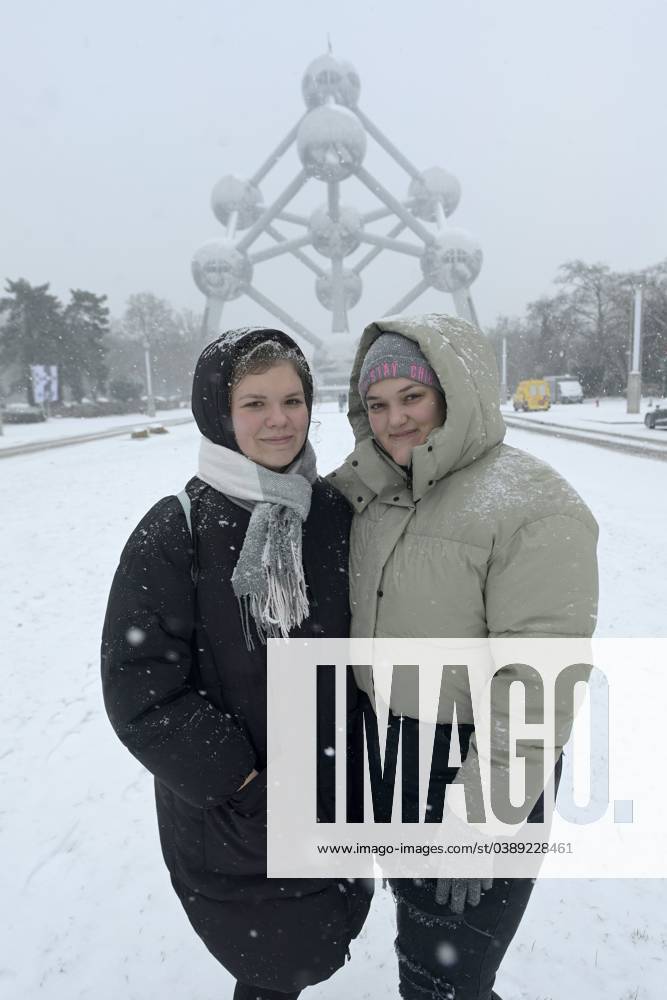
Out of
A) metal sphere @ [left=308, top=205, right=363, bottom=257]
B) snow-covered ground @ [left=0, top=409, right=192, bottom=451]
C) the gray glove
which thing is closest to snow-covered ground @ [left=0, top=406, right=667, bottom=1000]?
the gray glove

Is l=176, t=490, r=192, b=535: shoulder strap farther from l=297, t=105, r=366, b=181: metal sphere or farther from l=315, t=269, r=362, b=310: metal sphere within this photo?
l=315, t=269, r=362, b=310: metal sphere

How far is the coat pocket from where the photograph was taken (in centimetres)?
168

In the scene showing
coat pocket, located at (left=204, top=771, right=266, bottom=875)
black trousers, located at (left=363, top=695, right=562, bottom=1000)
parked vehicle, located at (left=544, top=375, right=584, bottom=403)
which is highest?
parked vehicle, located at (left=544, top=375, right=584, bottom=403)

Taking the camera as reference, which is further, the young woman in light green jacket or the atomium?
the atomium

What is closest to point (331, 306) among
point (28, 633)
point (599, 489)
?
point (599, 489)

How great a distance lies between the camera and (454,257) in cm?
4941

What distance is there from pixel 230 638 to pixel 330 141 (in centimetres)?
4992

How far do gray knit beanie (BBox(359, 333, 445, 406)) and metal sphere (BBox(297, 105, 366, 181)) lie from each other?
4937 centimetres

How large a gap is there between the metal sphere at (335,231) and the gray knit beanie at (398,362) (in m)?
54.7

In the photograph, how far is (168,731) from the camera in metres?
1.56

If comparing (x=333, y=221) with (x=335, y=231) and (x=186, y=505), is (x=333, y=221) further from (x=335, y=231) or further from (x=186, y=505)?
(x=186, y=505)

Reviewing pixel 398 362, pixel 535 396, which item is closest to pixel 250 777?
pixel 398 362

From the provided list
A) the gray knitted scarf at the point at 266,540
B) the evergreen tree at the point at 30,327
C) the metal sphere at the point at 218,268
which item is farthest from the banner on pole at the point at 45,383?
the gray knitted scarf at the point at 266,540

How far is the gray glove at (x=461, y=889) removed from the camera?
1645 millimetres
